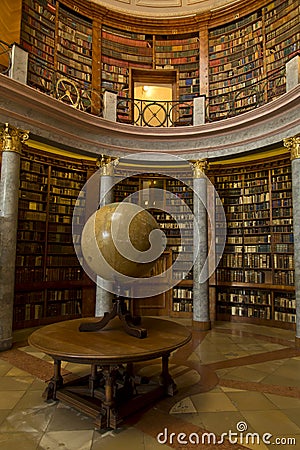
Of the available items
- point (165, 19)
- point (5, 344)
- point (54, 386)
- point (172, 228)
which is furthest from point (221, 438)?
point (165, 19)

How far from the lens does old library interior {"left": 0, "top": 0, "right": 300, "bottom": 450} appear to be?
2777 millimetres

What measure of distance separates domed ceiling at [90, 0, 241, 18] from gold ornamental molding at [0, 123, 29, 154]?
181 inches

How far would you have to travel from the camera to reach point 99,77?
741 centimetres

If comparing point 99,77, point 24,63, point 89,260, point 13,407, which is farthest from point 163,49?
point 13,407

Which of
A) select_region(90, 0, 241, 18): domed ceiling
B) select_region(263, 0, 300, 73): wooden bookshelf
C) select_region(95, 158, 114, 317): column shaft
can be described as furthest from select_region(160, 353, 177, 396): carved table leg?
select_region(90, 0, 241, 18): domed ceiling

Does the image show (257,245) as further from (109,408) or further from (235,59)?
(109,408)

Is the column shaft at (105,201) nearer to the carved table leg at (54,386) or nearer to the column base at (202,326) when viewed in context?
the column base at (202,326)

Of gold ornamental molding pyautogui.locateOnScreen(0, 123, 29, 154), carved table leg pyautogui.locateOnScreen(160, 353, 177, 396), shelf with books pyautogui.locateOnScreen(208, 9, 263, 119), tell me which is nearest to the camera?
carved table leg pyautogui.locateOnScreen(160, 353, 177, 396)

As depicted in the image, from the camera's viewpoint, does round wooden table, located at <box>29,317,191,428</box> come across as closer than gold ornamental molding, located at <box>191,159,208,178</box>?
Yes

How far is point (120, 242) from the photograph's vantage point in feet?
9.07

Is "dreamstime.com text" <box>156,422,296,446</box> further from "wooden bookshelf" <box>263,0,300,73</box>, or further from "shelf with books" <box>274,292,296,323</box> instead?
"wooden bookshelf" <box>263,0,300,73</box>

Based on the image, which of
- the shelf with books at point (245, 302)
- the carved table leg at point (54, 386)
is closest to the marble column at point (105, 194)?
the shelf with books at point (245, 302)

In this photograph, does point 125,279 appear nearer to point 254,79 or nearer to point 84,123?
point 84,123

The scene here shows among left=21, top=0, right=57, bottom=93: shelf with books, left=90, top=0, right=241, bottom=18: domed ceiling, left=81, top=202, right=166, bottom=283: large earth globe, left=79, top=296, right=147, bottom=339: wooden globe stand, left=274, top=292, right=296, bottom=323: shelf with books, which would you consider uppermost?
left=90, top=0, right=241, bottom=18: domed ceiling
